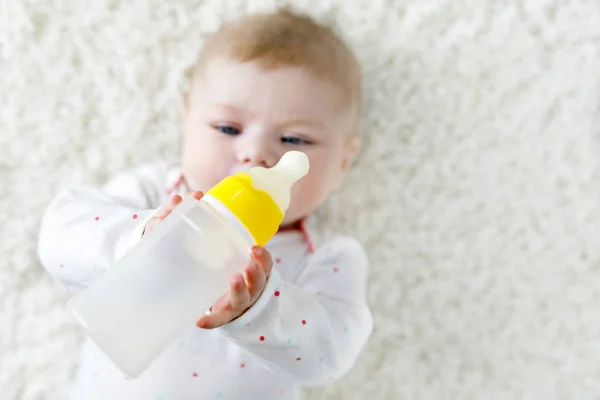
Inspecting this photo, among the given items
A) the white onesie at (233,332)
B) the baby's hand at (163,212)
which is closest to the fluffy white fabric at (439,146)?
the white onesie at (233,332)

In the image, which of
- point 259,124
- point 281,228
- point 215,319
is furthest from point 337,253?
point 215,319

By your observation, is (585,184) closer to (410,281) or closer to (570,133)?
(570,133)

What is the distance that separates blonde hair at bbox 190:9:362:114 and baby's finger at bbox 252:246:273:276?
38 cm

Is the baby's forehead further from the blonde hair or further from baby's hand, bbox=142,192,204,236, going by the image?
baby's hand, bbox=142,192,204,236

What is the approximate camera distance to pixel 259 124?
896 mm

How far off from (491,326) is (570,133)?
385 mm

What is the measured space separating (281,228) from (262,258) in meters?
0.41

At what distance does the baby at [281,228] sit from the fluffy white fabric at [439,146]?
16 centimetres

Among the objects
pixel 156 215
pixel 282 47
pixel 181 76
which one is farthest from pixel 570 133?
pixel 156 215

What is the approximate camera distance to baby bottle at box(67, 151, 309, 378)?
59 centimetres

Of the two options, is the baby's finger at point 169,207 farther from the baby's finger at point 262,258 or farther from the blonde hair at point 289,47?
the blonde hair at point 289,47

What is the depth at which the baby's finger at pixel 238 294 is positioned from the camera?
2.03 ft

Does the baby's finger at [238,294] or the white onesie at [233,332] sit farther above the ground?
the baby's finger at [238,294]

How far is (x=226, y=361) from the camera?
2.91 ft
